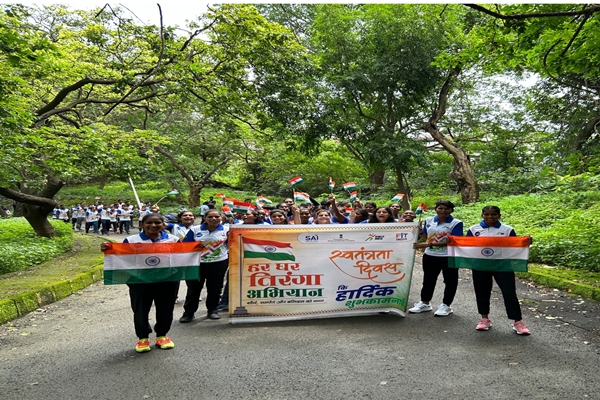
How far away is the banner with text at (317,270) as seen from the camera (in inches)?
226

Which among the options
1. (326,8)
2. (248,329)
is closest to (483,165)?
(326,8)

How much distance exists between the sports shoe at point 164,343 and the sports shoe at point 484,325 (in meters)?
3.51

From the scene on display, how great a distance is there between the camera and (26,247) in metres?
12.7

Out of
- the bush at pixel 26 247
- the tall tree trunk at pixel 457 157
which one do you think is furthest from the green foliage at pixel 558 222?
the bush at pixel 26 247

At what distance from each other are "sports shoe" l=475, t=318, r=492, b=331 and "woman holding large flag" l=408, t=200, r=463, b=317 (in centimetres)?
68

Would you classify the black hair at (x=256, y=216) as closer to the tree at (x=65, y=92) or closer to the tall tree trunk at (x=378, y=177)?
the tree at (x=65, y=92)

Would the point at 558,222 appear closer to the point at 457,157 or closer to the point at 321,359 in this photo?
the point at 457,157

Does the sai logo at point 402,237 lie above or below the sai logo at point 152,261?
above

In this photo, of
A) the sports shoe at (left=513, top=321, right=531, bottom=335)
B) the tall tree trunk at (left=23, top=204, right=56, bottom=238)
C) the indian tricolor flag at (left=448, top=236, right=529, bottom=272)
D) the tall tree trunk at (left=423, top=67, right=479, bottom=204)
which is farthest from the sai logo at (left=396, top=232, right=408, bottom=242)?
the tall tree trunk at (left=23, top=204, right=56, bottom=238)

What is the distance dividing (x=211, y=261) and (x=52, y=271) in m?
6.10

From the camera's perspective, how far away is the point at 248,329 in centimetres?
548

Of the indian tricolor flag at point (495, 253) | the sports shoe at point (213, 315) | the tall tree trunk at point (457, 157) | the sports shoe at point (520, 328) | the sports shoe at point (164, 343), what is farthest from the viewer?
the tall tree trunk at point (457, 157)

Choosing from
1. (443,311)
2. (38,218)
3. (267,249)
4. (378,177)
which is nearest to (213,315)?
(267,249)

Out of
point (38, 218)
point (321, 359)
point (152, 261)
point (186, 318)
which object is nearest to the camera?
point (321, 359)
